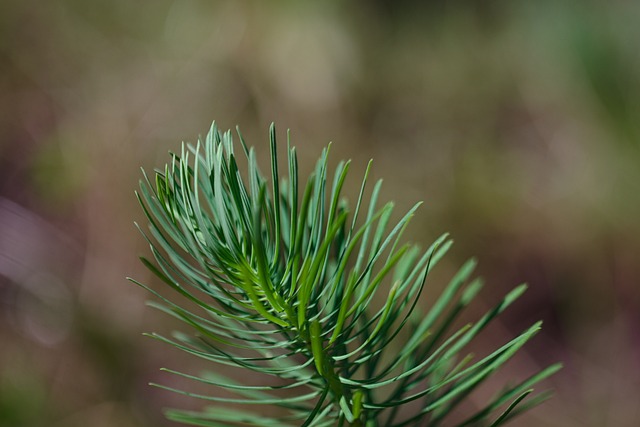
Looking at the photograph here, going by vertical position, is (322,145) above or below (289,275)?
above

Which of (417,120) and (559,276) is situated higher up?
(417,120)

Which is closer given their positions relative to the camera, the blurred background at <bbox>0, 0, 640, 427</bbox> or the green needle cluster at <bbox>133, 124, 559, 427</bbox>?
the green needle cluster at <bbox>133, 124, 559, 427</bbox>

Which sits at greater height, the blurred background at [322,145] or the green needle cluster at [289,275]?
the blurred background at [322,145]

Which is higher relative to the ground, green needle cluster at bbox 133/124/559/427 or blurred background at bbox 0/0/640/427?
blurred background at bbox 0/0/640/427

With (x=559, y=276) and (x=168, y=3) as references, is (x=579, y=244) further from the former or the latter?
(x=168, y=3)

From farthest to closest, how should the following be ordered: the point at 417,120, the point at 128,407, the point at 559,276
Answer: the point at 417,120 → the point at 559,276 → the point at 128,407

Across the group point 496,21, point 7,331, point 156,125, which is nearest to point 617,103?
point 496,21

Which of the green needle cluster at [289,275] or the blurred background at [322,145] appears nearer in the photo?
the green needle cluster at [289,275]

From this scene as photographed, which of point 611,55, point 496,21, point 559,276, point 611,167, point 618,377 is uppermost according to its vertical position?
point 496,21
